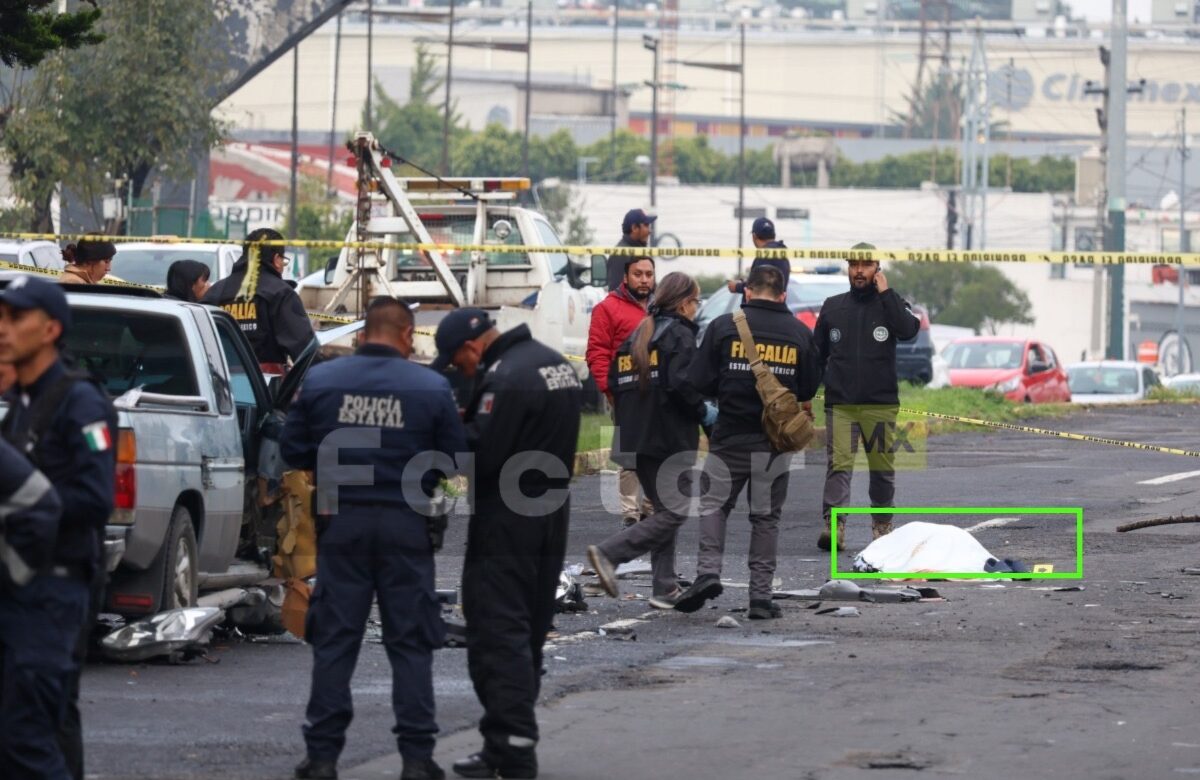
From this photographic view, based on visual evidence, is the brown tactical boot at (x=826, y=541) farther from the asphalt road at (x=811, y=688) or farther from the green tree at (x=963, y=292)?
the green tree at (x=963, y=292)

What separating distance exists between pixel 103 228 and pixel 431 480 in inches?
1083

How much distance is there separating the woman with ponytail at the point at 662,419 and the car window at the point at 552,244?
12.0 meters

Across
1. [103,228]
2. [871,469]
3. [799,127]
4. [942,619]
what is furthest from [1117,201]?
[799,127]

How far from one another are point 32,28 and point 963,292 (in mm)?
90107

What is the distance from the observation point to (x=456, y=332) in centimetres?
786

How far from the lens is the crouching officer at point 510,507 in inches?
302

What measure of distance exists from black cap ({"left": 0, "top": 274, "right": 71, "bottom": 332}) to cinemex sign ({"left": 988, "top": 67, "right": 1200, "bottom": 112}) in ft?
578

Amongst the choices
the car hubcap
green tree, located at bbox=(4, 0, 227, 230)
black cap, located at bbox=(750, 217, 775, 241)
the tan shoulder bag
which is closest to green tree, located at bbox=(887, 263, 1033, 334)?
green tree, located at bbox=(4, 0, 227, 230)

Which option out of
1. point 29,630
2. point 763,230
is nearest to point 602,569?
point 29,630

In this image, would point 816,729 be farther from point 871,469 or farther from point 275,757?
Answer: point 871,469

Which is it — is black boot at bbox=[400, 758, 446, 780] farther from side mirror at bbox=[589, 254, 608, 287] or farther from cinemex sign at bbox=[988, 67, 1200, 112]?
cinemex sign at bbox=[988, 67, 1200, 112]

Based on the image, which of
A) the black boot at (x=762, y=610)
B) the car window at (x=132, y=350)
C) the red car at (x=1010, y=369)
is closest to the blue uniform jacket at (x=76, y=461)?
the car window at (x=132, y=350)

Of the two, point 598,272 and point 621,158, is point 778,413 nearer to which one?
point 598,272

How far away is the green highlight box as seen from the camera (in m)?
13.1
